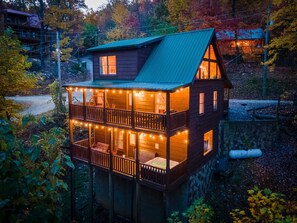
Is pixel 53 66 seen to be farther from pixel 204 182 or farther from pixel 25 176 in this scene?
pixel 25 176

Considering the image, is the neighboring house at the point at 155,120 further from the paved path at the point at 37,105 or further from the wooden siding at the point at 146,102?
the paved path at the point at 37,105

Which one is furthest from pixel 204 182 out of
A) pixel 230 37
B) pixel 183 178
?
pixel 230 37

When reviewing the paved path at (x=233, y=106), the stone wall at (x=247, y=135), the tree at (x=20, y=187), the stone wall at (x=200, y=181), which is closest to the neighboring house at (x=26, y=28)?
the paved path at (x=233, y=106)

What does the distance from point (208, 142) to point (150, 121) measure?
6.47 m

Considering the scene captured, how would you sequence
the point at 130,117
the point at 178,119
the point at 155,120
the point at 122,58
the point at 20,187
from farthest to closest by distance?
the point at 122,58, the point at 130,117, the point at 178,119, the point at 155,120, the point at 20,187

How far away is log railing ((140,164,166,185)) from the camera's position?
38.5 feet

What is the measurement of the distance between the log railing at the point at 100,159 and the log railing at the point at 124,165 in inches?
23.2

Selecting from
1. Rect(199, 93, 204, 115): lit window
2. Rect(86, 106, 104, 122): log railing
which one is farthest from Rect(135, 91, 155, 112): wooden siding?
Rect(199, 93, 204, 115): lit window

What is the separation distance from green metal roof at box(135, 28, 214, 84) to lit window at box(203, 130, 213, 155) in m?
5.27

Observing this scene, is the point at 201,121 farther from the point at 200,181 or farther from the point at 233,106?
the point at 233,106

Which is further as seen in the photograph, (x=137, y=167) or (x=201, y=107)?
(x=201, y=107)

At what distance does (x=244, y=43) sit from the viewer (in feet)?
119

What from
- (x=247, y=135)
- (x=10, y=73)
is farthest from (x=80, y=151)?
(x=247, y=135)

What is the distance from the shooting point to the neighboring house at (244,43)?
108 ft
